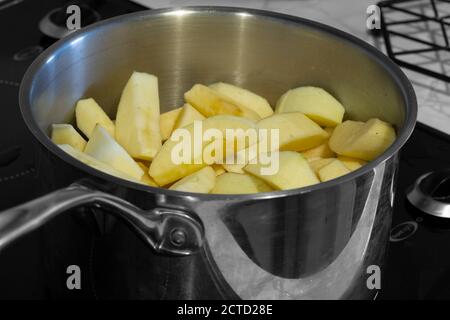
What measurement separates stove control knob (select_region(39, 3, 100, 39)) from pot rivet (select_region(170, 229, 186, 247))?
2.14ft

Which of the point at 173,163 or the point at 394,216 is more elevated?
the point at 173,163

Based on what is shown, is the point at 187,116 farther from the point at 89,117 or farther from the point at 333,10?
the point at 333,10

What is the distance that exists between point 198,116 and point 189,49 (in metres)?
0.10

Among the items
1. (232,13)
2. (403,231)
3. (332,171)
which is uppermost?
(232,13)

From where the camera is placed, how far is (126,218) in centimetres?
63

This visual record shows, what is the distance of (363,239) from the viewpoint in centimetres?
73

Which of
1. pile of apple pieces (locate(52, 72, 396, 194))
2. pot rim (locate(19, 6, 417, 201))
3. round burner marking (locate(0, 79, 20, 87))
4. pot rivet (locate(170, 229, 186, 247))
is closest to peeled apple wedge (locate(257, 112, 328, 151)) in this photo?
pile of apple pieces (locate(52, 72, 396, 194))

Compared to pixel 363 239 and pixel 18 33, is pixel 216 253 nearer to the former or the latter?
pixel 363 239

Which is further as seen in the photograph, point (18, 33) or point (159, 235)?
point (18, 33)

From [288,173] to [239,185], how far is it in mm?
A: 51

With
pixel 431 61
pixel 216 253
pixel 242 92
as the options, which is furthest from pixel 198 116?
pixel 431 61

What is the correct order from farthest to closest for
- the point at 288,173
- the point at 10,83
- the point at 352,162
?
the point at 10,83, the point at 352,162, the point at 288,173

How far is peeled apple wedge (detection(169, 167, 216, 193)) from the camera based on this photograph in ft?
2.49

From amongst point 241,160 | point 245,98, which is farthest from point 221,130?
point 245,98
